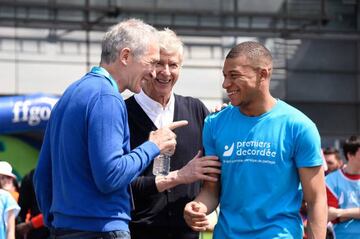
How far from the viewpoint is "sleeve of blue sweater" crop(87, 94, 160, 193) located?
415 centimetres

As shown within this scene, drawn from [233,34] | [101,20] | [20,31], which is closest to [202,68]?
[233,34]

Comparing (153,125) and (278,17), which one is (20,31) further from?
(153,125)

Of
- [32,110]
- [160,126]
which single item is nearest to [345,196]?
[160,126]

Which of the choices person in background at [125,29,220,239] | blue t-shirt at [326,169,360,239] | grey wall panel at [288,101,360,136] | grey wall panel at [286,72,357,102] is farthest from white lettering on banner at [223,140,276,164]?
grey wall panel at [288,101,360,136]

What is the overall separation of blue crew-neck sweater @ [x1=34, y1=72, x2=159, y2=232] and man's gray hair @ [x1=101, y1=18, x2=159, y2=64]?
0.18 m

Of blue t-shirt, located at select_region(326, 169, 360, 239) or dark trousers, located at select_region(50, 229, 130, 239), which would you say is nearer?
dark trousers, located at select_region(50, 229, 130, 239)

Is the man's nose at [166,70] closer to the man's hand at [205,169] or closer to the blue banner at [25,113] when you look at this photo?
the man's hand at [205,169]

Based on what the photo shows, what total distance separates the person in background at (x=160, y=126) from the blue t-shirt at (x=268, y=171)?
511mm

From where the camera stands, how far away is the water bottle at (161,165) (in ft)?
16.9

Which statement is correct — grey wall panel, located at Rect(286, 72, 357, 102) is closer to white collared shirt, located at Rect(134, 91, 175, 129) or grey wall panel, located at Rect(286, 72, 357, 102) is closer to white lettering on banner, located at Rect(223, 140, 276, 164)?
white collared shirt, located at Rect(134, 91, 175, 129)

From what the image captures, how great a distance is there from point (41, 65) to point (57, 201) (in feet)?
59.2

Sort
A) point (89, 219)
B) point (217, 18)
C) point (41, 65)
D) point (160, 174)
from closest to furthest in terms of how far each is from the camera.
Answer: point (89, 219), point (160, 174), point (41, 65), point (217, 18)

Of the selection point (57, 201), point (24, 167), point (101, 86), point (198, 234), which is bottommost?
point (24, 167)

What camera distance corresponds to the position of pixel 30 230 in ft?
35.4
